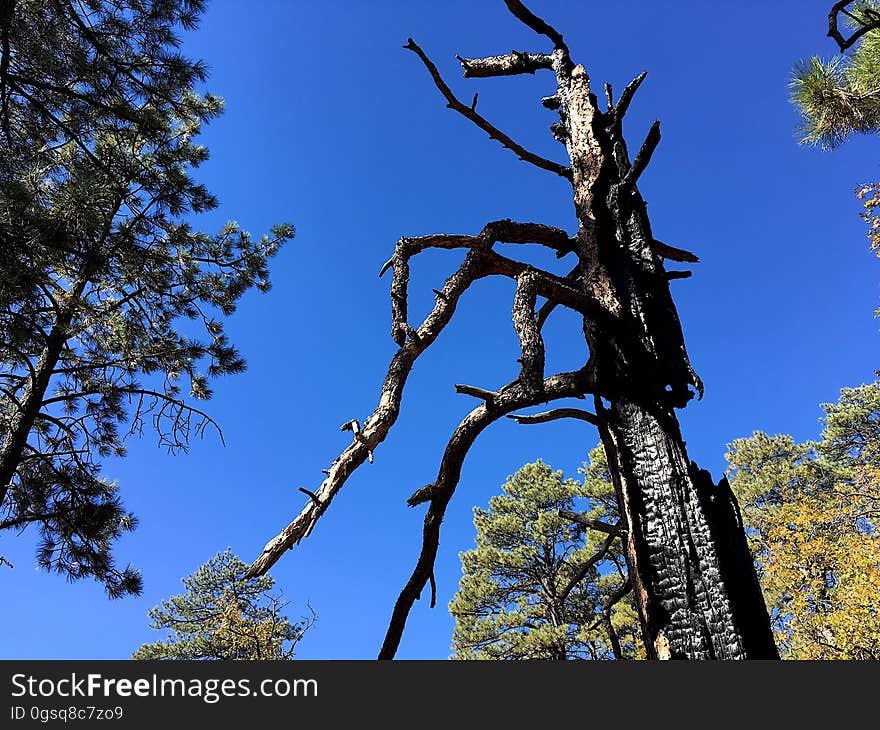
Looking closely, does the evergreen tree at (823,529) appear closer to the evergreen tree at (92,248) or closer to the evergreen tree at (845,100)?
the evergreen tree at (845,100)

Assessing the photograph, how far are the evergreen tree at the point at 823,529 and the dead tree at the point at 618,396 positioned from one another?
1198 centimetres

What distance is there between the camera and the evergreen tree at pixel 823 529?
38.8 ft

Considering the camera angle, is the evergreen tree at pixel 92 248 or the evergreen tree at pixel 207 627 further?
the evergreen tree at pixel 207 627

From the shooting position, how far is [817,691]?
1.57 meters

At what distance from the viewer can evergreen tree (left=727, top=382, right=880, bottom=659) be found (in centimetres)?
1182

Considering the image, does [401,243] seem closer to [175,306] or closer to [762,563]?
[175,306]

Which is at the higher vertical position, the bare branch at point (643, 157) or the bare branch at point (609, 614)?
the bare branch at point (643, 157)

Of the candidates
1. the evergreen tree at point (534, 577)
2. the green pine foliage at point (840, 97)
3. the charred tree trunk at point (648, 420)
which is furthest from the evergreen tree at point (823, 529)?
the charred tree trunk at point (648, 420)

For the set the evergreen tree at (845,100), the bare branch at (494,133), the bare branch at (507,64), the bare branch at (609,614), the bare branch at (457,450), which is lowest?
the bare branch at (609,614)

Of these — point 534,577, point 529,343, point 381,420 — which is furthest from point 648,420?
point 534,577

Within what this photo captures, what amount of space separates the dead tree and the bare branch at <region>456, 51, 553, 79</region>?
22.0 inches

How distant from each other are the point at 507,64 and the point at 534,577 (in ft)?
52.3

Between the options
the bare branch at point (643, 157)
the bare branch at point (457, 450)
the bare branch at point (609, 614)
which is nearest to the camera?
the bare branch at point (457, 450)

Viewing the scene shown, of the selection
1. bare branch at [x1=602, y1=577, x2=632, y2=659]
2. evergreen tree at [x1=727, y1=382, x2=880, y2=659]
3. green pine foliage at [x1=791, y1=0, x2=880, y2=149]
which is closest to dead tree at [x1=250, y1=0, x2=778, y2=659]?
bare branch at [x1=602, y1=577, x2=632, y2=659]
